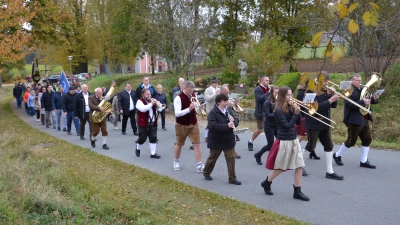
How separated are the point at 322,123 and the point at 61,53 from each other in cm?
3839

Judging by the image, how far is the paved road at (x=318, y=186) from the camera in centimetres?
585

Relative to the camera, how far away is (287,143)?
627cm

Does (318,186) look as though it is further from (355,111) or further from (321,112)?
(355,111)

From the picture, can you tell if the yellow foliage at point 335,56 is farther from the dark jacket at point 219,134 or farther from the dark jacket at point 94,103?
the dark jacket at point 94,103

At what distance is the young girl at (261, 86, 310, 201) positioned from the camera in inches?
246

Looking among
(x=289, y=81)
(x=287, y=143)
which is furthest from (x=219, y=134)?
A: (x=289, y=81)

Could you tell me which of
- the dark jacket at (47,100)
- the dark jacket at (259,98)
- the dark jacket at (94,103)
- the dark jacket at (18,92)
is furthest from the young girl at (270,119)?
the dark jacket at (18,92)

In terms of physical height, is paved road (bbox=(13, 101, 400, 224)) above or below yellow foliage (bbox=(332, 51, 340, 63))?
below

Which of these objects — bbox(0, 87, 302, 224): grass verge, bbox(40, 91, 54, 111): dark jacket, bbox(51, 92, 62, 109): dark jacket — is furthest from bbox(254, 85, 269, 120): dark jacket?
bbox(40, 91, 54, 111): dark jacket

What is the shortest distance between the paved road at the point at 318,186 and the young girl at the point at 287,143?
1.37 ft

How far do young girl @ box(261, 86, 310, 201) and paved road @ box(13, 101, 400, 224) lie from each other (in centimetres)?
42

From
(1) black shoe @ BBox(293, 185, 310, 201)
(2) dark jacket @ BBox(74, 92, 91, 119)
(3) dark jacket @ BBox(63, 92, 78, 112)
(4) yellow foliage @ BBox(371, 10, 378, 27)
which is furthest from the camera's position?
(3) dark jacket @ BBox(63, 92, 78, 112)

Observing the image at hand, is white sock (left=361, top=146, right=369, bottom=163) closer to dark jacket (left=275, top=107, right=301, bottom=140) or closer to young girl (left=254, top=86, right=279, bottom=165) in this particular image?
young girl (left=254, top=86, right=279, bottom=165)

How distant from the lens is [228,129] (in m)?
7.09
